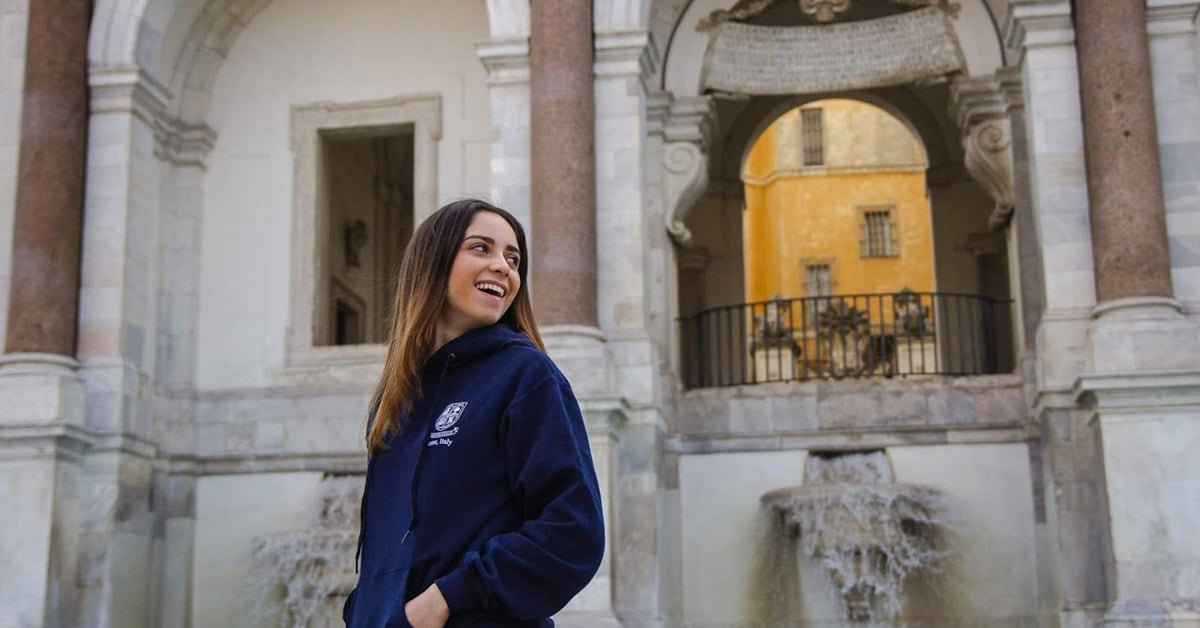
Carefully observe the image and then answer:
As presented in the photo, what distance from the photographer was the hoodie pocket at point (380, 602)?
101 inches

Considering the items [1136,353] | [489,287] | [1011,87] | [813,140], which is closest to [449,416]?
[489,287]

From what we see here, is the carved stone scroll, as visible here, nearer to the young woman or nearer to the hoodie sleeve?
the young woman

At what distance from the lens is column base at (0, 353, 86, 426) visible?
40.6 feet

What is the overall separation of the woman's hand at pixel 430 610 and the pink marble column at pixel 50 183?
1119cm

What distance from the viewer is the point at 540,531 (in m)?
2.54

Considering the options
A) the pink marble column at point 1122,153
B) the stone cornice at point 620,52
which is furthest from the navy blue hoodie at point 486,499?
the stone cornice at point 620,52

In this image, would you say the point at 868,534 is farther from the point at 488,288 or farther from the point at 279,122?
the point at 488,288

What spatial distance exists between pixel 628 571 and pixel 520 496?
9.54 meters

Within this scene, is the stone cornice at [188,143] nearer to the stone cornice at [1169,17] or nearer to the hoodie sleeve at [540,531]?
the stone cornice at [1169,17]

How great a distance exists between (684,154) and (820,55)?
1879mm

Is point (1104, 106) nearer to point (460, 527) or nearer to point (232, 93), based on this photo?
point (232, 93)

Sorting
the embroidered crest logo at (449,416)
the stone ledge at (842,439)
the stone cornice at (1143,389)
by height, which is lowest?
the embroidered crest logo at (449,416)

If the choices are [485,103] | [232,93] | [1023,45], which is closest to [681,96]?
[485,103]

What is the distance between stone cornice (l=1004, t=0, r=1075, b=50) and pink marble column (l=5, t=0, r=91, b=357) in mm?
8405
